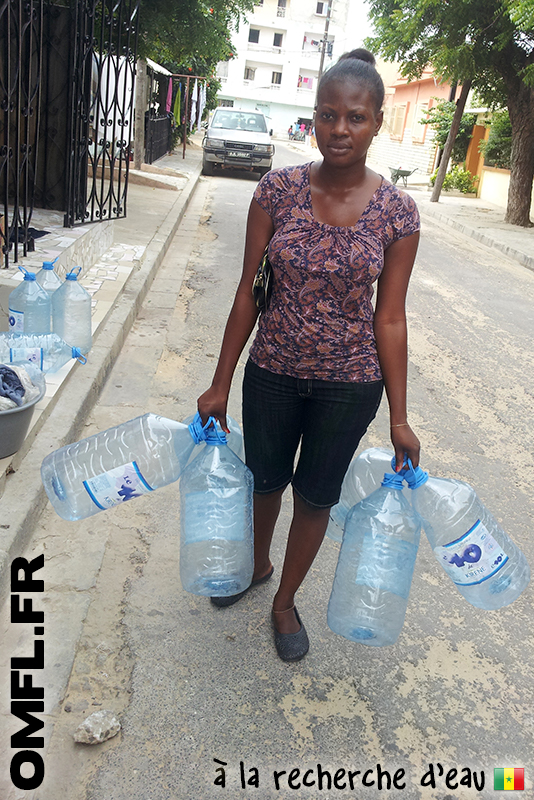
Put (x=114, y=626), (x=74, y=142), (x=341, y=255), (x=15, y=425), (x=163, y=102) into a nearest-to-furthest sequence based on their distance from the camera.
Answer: (x=341, y=255)
(x=114, y=626)
(x=15, y=425)
(x=74, y=142)
(x=163, y=102)

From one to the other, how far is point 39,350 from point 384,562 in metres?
2.45

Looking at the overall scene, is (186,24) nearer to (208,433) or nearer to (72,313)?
(72,313)

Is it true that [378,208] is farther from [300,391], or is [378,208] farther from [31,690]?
[31,690]

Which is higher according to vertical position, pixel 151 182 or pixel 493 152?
pixel 493 152

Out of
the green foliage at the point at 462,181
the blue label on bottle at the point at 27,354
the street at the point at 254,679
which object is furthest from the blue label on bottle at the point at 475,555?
the green foliage at the point at 462,181

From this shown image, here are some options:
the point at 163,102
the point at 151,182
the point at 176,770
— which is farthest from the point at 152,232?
the point at 163,102

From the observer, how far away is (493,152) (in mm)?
22422

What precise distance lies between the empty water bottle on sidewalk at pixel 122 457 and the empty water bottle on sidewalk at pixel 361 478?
0.66 meters

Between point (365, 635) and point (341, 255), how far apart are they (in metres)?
1.26

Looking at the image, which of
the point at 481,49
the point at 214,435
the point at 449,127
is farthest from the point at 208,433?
the point at 449,127

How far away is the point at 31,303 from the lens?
169 inches

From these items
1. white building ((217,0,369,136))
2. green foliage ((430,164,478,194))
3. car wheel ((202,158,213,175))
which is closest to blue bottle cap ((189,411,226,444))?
car wheel ((202,158,213,175))

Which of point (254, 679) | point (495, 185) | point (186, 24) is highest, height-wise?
point (186, 24)

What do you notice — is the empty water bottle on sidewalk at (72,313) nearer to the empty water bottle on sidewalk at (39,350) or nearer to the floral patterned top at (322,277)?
the empty water bottle on sidewalk at (39,350)
